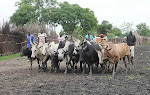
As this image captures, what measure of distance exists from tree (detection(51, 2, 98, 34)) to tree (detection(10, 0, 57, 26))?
150 centimetres

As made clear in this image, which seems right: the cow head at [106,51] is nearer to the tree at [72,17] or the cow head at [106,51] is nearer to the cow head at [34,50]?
the cow head at [34,50]

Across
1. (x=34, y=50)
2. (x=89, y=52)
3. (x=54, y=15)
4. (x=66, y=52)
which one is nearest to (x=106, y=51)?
(x=89, y=52)

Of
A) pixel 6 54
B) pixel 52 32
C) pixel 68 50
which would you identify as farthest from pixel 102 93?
pixel 52 32

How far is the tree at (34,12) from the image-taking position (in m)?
39.7

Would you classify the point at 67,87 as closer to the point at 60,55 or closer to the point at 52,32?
the point at 60,55

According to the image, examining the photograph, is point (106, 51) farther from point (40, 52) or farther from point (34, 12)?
point (34, 12)

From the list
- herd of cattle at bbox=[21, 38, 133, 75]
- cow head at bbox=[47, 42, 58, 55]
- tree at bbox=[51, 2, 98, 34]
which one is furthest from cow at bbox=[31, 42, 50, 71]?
tree at bbox=[51, 2, 98, 34]

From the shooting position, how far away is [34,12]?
40562mm

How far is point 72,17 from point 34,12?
6517mm

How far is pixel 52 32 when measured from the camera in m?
30.0

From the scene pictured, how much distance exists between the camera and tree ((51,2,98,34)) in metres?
38.2

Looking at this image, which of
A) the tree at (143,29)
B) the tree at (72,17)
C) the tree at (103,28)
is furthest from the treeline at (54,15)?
the tree at (143,29)

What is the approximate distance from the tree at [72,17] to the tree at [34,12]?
4.92 ft

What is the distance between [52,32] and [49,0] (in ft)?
46.1
